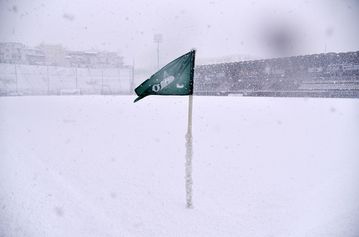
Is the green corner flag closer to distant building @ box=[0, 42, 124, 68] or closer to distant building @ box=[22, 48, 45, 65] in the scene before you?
distant building @ box=[0, 42, 124, 68]

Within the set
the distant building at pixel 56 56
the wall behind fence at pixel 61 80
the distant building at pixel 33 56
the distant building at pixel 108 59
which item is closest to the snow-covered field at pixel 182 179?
the wall behind fence at pixel 61 80

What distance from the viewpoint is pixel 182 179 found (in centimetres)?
646

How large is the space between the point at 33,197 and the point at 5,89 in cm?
4330

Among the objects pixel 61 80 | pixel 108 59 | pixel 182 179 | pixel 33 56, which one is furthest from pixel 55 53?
pixel 182 179

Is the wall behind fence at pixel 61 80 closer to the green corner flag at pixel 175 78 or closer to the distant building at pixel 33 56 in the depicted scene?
the distant building at pixel 33 56

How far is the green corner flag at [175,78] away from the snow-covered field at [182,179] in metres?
2.19

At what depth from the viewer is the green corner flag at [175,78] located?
172 inches

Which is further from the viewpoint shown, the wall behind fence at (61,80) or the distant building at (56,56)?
the distant building at (56,56)

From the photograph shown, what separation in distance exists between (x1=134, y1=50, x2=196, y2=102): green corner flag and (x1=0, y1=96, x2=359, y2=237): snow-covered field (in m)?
2.19

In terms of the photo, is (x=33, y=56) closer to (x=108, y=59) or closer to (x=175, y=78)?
(x=108, y=59)

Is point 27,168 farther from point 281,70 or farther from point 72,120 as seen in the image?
point 281,70

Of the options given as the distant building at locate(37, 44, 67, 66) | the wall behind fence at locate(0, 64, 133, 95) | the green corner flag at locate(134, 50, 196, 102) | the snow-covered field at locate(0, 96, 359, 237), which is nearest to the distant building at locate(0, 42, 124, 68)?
the distant building at locate(37, 44, 67, 66)

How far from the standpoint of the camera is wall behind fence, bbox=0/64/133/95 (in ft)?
137

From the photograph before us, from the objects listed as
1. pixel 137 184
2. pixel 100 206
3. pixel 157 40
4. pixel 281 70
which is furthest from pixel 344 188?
pixel 157 40
